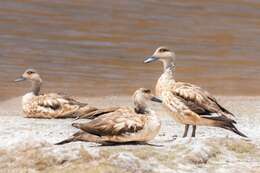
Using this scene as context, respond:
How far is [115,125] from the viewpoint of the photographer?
9727mm

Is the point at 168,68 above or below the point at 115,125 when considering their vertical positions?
above

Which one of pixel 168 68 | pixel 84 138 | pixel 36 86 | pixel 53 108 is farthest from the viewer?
pixel 36 86

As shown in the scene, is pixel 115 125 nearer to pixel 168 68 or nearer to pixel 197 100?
pixel 197 100

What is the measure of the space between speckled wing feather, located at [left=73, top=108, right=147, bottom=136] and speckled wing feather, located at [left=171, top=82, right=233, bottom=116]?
3.04 ft

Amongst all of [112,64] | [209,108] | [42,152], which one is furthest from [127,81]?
[42,152]

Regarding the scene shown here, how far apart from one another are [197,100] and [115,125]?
1.33 meters

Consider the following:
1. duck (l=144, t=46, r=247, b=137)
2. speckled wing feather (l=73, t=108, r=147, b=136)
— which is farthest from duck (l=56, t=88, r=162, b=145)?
duck (l=144, t=46, r=247, b=137)

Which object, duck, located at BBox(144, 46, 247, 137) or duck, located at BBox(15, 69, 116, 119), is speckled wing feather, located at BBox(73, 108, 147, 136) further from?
duck, located at BBox(15, 69, 116, 119)

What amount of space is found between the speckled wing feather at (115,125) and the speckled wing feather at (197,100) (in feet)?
3.04

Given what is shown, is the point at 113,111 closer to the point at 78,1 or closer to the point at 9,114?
the point at 9,114

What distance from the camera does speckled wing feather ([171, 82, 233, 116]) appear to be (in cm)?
1067

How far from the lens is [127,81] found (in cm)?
1667

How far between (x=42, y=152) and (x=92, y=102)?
570cm

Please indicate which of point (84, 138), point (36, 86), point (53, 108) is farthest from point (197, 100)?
point (36, 86)
